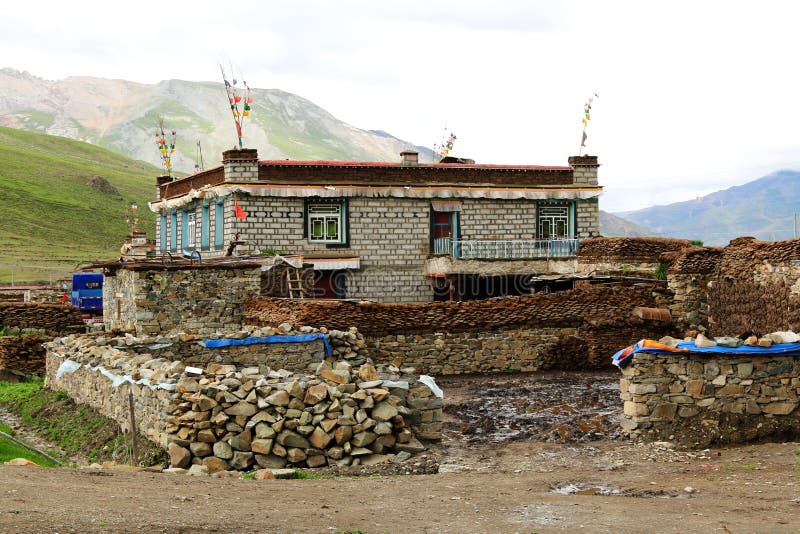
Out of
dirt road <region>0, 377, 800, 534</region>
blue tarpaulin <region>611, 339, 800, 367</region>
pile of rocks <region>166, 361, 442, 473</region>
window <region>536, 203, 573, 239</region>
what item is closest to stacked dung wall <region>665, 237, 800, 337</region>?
blue tarpaulin <region>611, 339, 800, 367</region>

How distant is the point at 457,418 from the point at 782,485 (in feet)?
26.9

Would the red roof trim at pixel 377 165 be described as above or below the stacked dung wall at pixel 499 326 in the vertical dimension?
above

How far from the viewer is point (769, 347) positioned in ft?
49.1

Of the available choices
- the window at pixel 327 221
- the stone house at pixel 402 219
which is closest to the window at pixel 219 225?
the stone house at pixel 402 219

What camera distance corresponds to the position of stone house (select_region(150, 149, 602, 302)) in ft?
119

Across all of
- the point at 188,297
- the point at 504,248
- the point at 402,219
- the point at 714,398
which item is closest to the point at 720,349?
the point at 714,398

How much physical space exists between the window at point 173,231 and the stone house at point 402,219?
2835 mm

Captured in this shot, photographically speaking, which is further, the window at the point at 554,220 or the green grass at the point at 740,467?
→ the window at the point at 554,220

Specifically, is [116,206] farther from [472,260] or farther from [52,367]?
[52,367]

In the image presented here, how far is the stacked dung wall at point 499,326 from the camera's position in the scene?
84.6 feet

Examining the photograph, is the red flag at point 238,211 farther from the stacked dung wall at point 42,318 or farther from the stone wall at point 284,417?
the stone wall at point 284,417

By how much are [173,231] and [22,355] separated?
14.8m

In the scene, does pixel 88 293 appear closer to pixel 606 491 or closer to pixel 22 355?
pixel 22 355

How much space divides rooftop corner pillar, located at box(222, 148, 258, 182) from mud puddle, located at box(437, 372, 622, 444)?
46.5 ft
